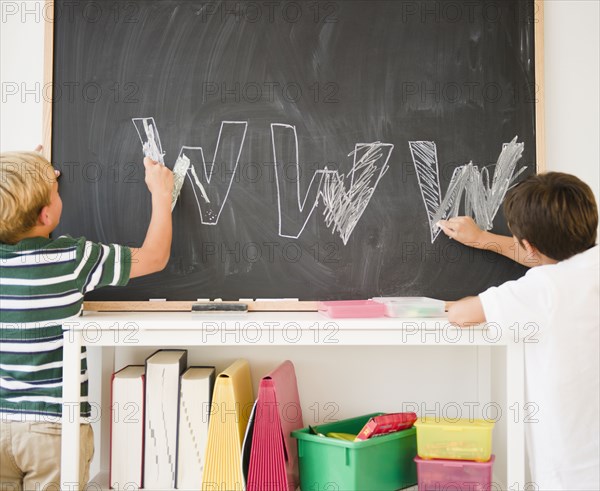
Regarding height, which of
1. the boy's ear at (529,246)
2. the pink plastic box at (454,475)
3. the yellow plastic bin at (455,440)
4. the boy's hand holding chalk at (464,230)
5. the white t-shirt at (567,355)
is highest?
the boy's hand holding chalk at (464,230)

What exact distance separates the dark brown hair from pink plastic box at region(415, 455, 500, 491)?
56cm

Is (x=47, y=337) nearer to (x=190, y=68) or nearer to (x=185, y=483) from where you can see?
(x=185, y=483)

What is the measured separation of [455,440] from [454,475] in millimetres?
90

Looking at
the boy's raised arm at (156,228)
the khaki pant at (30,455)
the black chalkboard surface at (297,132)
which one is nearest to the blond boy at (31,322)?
the khaki pant at (30,455)

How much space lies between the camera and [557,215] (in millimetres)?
1248

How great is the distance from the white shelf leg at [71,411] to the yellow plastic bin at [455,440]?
2.77 feet

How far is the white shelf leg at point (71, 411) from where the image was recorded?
4.23ft

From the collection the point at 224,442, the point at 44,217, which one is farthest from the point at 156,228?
the point at 224,442

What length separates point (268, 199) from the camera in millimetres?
1628

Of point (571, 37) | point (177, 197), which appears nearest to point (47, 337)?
point (177, 197)

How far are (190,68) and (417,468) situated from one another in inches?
51.3

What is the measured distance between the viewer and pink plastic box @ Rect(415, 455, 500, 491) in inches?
54.1

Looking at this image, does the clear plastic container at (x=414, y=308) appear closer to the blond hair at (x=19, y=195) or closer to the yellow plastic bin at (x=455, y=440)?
the yellow plastic bin at (x=455, y=440)

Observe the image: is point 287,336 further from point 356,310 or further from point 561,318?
point 561,318
